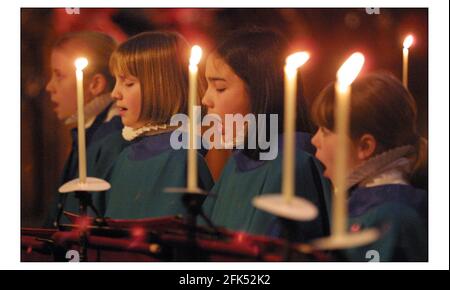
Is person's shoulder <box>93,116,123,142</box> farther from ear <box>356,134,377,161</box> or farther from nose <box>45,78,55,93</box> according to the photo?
ear <box>356,134,377,161</box>

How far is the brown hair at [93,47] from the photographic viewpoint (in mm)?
1365

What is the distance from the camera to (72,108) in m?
1.39

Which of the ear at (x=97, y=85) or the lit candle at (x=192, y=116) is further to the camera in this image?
the ear at (x=97, y=85)

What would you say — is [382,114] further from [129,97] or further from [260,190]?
[129,97]

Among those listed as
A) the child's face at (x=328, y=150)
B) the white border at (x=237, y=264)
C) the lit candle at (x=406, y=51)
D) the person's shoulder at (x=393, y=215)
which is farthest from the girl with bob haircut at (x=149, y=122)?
the lit candle at (x=406, y=51)

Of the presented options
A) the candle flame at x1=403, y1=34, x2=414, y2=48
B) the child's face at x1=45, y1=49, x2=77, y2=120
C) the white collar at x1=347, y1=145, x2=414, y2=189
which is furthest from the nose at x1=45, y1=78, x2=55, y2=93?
the candle flame at x1=403, y1=34, x2=414, y2=48

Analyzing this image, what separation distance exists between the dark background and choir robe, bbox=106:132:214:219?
0.18m

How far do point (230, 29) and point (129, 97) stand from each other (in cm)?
28

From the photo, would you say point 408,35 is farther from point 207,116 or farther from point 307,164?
point 207,116

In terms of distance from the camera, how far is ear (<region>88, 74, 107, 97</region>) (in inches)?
54.1

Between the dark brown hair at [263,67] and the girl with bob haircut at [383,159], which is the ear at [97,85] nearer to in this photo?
the dark brown hair at [263,67]

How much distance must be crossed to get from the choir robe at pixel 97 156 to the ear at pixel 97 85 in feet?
0.14

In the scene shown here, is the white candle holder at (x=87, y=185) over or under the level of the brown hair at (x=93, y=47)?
under
